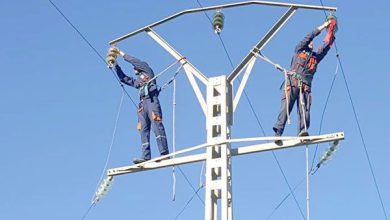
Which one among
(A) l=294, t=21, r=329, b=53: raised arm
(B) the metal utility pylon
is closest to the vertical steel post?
(B) the metal utility pylon

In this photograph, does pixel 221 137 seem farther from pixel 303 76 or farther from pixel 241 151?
pixel 303 76

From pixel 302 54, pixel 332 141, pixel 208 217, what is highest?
pixel 302 54

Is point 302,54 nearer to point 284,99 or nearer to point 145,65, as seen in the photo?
point 284,99

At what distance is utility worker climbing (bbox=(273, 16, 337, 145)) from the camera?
11109mm

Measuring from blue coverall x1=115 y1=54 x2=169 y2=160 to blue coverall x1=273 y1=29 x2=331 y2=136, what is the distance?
67.7 inches

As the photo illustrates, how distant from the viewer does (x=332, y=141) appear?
10.1 metres

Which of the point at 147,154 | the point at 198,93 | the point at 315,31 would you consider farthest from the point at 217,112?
the point at 315,31

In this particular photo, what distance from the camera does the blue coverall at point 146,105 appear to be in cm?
1160

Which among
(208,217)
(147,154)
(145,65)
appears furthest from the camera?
(145,65)

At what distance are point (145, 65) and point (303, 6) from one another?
2.63m

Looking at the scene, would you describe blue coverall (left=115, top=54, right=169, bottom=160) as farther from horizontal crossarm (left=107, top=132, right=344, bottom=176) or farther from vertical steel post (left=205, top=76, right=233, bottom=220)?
vertical steel post (left=205, top=76, right=233, bottom=220)

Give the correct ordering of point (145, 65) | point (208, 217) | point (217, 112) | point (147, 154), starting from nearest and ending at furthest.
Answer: point (208, 217), point (217, 112), point (147, 154), point (145, 65)

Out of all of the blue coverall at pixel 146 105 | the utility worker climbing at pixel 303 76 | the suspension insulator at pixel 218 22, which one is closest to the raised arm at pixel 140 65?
the blue coverall at pixel 146 105

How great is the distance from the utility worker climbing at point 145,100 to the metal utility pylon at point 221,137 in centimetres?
56
